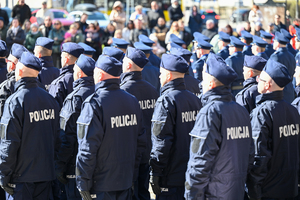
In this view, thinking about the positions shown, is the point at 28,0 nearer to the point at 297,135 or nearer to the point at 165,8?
the point at 165,8

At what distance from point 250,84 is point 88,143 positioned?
11.4ft

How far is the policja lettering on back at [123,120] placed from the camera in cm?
504

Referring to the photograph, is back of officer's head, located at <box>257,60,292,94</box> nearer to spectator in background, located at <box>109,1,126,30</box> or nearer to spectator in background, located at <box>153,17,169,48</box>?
spectator in background, located at <box>153,17,169,48</box>

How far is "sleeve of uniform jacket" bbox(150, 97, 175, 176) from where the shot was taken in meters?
5.54

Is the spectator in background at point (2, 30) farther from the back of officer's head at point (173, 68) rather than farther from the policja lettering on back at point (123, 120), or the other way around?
the policja lettering on back at point (123, 120)

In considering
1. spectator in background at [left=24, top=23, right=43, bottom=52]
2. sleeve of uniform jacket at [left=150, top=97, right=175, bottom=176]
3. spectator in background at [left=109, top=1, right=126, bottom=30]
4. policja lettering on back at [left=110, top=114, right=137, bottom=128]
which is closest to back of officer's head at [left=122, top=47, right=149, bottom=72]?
sleeve of uniform jacket at [left=150, top=97, right=175, bottom=176]

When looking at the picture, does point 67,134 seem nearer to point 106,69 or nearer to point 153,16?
point 106,69

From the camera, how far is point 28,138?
5496 mm

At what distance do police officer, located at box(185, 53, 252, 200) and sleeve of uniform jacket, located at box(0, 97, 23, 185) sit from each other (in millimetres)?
2023

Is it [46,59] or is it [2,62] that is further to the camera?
[2,62]

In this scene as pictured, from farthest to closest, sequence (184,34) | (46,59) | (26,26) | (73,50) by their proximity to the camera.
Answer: (184,34)
(26,26)
(46,59)
(73,50)

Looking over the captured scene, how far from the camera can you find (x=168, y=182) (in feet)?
18.6

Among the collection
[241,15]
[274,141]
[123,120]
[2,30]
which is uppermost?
[241,15]

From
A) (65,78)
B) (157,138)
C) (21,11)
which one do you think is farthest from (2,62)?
(21,11)
